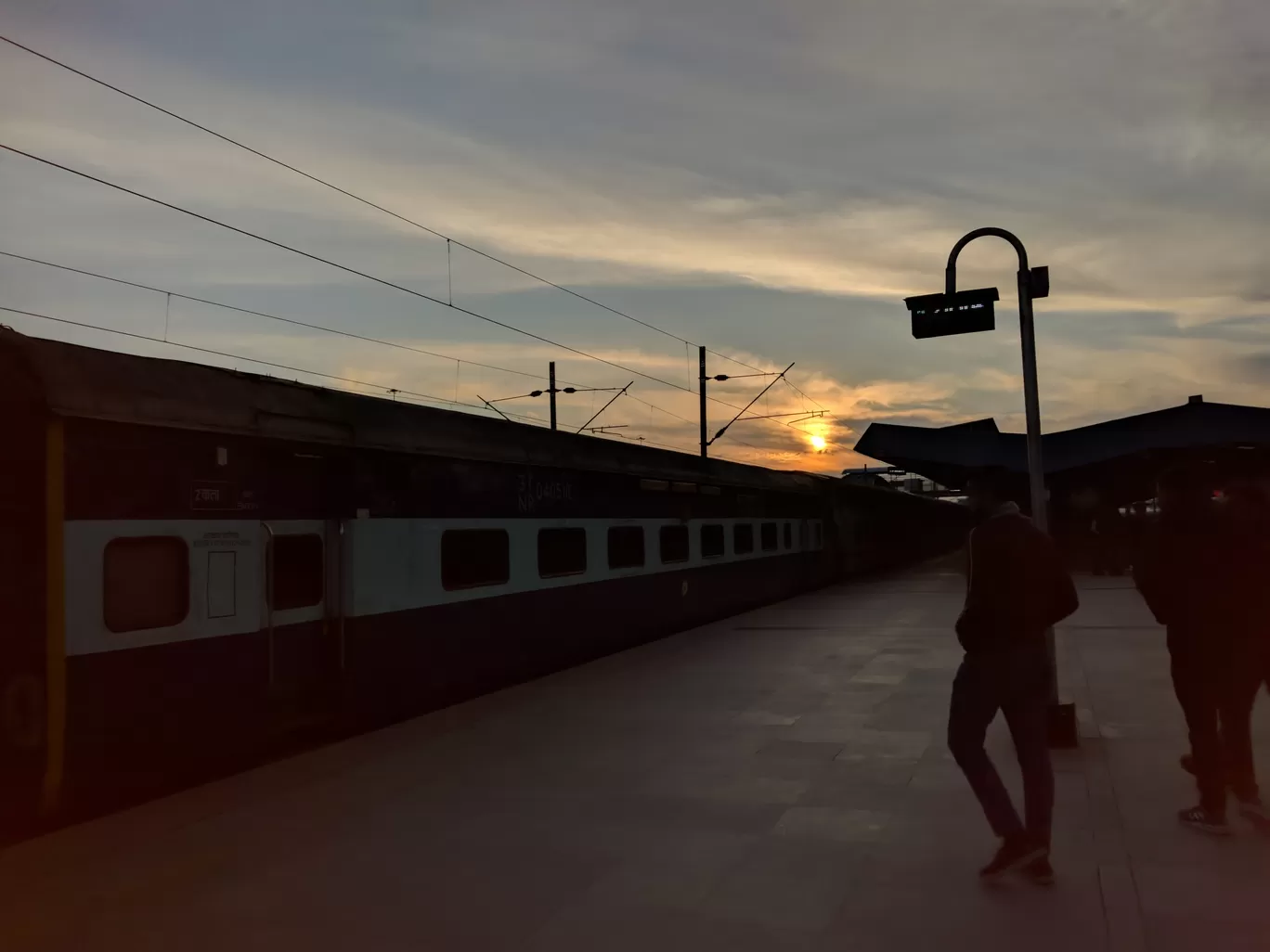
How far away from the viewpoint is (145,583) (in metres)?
6.16

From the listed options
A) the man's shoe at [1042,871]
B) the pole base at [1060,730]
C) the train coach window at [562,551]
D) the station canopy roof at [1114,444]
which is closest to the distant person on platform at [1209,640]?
the man's shoe at [1042,871]

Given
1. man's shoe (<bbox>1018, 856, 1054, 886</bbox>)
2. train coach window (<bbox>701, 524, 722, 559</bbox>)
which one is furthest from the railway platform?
train coach window (<bbox>701, 524, 722, 559</bbox>)

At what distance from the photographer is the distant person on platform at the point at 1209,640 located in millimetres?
5012

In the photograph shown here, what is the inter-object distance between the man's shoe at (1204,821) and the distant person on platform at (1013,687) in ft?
3.96

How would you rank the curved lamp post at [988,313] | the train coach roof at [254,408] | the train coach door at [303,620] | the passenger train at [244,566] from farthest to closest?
1. the curved lamp post at [988,313]
2. the train coach door at [303,620]
3. the train coach roof at [254,408]
4. the passenger train at [244,566]

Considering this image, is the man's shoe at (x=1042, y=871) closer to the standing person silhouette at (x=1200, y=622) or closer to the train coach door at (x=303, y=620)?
the standing person silhouette at (x=1200, y=622)

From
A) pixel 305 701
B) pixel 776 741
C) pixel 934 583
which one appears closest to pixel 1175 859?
pixel 776 741

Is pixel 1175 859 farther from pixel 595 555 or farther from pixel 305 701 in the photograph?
pixel 595 555

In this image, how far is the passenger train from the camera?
18.0 feet

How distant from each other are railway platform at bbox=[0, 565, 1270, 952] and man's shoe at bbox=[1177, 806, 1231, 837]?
78 mm

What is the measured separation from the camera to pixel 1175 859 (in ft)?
15.3

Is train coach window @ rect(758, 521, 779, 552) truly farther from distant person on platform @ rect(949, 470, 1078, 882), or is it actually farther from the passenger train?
distant person on platform @ rect(949, 470, 1078, 882)

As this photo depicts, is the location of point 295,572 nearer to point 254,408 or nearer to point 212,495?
point 212,495

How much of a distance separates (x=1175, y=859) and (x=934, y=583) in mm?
21492
